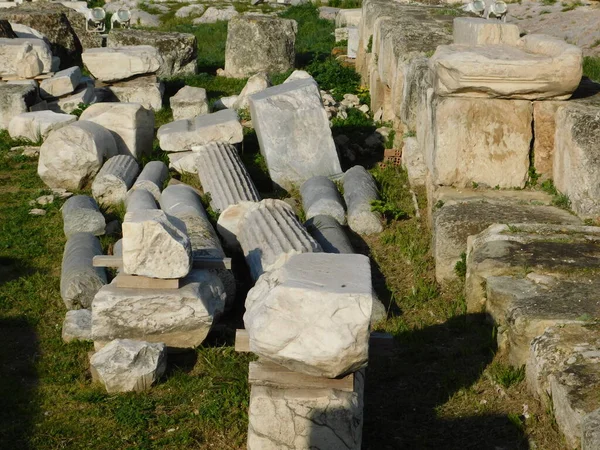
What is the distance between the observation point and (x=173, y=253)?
6.14 metres

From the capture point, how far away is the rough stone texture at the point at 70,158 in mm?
10516

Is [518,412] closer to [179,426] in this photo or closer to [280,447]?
[280,447]

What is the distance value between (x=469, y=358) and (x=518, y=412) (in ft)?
2.67

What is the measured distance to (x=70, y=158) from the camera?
34.4ft

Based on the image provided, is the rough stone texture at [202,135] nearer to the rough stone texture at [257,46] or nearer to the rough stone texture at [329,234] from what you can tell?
the rough stone texture at [329,234]

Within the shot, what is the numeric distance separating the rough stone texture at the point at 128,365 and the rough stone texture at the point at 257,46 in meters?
11.4

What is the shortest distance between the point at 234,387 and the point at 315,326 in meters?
1.63

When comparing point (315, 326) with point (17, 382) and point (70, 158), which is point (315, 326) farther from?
point (70, 158)

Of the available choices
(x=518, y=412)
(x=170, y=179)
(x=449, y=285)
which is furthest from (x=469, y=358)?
(x=170, y=179)

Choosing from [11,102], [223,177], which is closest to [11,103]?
[11,102]

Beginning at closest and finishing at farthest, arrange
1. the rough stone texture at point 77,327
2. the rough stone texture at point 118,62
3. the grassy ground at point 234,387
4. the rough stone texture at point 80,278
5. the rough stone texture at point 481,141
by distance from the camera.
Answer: the grassy ground at point 234,387 → the rough stone texture at point 77,327 → the rough stone texture at point 80,278 → the rough stone texture at point 481,141 → the rough stone texture at point 118,62

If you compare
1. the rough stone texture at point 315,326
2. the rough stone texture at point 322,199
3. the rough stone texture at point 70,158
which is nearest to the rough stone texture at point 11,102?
the rough stone texture at point 70,158

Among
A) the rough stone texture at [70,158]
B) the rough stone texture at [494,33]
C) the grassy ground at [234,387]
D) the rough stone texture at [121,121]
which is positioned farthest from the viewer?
the rough stone texture at [121,121]

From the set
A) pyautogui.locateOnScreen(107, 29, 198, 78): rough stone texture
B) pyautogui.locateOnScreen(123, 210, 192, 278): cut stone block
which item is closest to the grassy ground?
pyautogui.locateOnScreen(123, 210, 192, 278): cut stone block
